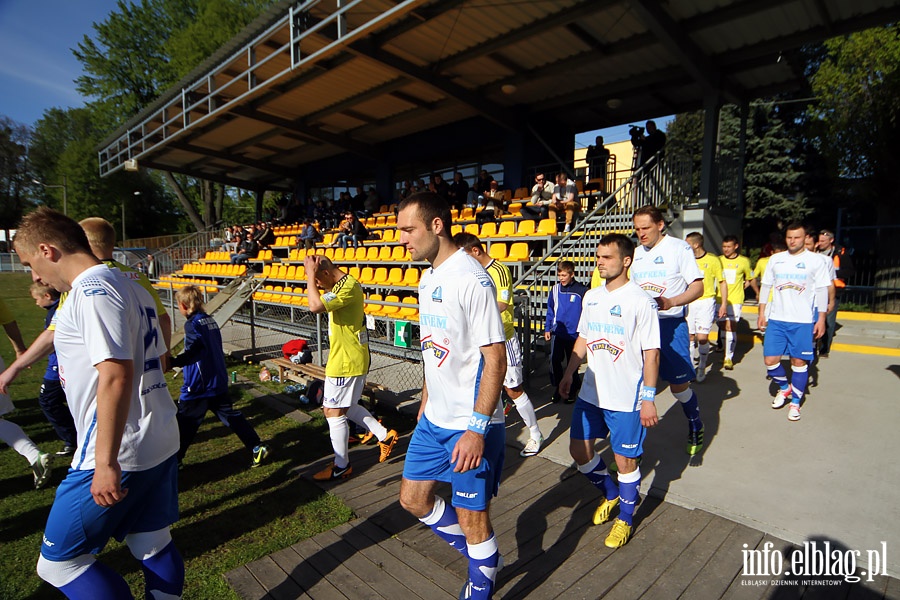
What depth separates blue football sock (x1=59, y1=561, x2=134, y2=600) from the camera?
5.95 feet

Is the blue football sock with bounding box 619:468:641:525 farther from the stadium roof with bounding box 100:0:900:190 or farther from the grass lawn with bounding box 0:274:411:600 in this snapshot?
the stadium roof with bounding box 100:0:900:190

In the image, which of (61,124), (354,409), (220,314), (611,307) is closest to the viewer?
(611,307)

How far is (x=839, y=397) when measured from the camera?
17.4ft

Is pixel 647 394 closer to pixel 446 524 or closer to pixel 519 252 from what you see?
pixel 446 524

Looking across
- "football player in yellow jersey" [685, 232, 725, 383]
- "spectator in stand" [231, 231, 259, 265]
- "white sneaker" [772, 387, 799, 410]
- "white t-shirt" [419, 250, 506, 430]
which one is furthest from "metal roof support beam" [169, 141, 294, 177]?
"white sneaker" [772, 387, 799, 410]

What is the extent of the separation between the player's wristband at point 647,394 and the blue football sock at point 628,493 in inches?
Answer: 19.0

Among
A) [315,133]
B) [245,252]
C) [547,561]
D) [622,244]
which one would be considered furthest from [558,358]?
[245,252]

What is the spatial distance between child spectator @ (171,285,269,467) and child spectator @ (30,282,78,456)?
1.12 metres

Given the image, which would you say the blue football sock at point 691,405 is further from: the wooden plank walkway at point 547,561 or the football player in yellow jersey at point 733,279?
the football player in yellow jersey at point 733,279

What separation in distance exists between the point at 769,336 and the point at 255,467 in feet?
17.7

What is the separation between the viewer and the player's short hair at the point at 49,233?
6.15 ft

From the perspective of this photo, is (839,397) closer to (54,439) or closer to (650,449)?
(650,449)

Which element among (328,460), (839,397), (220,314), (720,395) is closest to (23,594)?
(328,460)

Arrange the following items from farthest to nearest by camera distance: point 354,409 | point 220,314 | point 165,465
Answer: point 220,314 → point 354,409 → point 165,465
